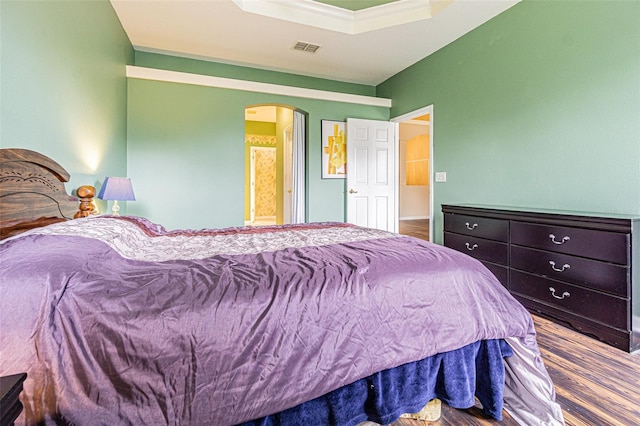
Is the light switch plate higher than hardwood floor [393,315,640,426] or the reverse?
higher

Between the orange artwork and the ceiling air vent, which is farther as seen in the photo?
the orange artwork

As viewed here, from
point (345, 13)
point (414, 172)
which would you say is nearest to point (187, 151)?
point (345, 13)

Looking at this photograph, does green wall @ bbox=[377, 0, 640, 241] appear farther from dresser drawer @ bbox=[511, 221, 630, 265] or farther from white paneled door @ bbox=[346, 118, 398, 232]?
white paneled door @ bbox=[346, 118, 398, 232]

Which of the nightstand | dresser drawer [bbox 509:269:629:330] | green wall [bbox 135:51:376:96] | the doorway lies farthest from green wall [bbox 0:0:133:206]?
the doorway

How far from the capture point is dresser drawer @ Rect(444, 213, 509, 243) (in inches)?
111

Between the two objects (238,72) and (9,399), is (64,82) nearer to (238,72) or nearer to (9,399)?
(9,399)

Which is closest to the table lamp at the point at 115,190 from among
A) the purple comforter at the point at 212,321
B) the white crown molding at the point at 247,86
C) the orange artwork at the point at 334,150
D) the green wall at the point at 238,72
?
the purple comforter at the point at 212,321

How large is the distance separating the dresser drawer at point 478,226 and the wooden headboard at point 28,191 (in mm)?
3293

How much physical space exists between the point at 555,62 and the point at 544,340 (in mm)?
2324

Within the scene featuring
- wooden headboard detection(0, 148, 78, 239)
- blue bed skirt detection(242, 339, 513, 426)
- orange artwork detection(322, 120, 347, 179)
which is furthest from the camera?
Result: orange artwork detection(322, 120, 347, 179)

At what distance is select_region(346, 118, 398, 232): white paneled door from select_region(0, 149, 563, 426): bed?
127 inches

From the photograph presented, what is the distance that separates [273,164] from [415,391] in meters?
8.25

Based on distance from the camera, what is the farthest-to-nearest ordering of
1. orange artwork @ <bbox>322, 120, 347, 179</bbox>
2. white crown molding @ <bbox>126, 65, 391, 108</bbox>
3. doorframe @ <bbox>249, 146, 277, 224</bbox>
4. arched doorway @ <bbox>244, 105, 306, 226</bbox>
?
doorframe @ <bbox>249, 146, 277, 224</bbox> → arched doorway @ <bbox>244, 105, 306, 226</bbox> → orange artwork @ <bbox>322, 120, 347, 179</bbox> → white crown molding @ <bbox>126, 65, 391, 108</bbox>

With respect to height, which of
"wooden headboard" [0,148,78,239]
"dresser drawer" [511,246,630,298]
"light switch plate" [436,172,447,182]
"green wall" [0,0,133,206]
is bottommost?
"dresser drawer" [511,246,630,298]
